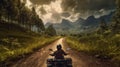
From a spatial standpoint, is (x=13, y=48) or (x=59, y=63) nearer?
(x=59, y=63)

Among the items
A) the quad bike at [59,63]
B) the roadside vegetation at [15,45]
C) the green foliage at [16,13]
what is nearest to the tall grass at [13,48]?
the roadside vegetation at [15,45]

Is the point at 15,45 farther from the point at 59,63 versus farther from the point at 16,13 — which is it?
the point at 16,13

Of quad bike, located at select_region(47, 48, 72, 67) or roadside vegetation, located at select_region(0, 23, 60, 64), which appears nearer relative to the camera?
quad bike, located at select_region(47, 48, 72, 67)

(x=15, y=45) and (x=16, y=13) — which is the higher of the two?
(x=16, y=13)

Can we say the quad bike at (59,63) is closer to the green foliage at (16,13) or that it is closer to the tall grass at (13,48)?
the tall grass at (13,48)

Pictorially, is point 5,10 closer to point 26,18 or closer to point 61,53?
point 26,18

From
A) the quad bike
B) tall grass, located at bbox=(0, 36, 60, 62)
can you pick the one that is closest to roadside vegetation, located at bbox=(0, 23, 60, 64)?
tall grass, located at bbox=(0, 36, 60, 62)

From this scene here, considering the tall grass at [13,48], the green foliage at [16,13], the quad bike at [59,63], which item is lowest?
the quad bike at [59,63]

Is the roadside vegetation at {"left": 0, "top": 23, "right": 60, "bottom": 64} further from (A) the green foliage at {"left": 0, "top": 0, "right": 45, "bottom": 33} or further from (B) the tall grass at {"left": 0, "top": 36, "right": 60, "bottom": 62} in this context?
(A) the green foliage at {"left": 0, "top": 0, "right": 45, "bottom": 33}

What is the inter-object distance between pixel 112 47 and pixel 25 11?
315 feet

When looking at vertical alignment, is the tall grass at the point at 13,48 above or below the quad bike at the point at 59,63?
above

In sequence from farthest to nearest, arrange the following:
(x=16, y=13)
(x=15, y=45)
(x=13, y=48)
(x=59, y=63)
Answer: (x=16, y=13) → (x=15, y=45) → (x=13, y=48) → (x=59, y=63)

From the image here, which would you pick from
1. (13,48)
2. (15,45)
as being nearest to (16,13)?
(15,45)

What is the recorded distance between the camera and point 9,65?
18.8 m
